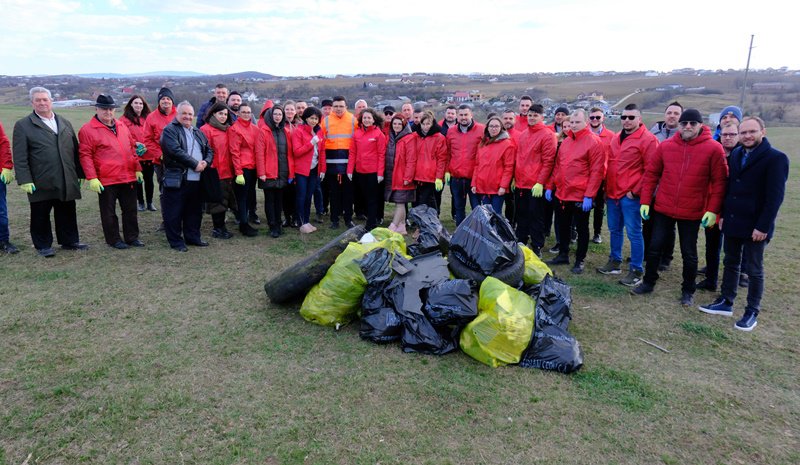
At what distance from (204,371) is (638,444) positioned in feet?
9.53

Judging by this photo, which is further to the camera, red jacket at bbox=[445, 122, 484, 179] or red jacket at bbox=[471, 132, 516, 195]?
red jacket at bbox=[445, 122, 484, 179]

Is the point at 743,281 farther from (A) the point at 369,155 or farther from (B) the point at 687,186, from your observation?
(A) the point at 369,155

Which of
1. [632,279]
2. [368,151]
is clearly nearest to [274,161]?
[368,151]

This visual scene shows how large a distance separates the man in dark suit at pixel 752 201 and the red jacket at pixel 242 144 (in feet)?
18.1

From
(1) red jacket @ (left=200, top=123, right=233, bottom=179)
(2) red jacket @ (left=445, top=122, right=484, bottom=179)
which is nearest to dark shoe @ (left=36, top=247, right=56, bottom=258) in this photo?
(1) red jacket @ (left=200, top=123, right=233, bottom=179)

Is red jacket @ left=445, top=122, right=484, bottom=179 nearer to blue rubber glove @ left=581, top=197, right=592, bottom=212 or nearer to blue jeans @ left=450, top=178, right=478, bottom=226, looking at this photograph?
blue jeans @ left=450, top=178, right=478, bottom=226

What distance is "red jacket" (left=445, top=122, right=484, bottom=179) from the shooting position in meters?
6.49

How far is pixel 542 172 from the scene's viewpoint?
5809mm

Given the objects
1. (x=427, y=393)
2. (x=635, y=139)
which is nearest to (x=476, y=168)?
(x=635, y=139)

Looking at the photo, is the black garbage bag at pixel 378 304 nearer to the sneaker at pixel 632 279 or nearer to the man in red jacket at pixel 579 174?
the man in red jacket at pixel 579 174

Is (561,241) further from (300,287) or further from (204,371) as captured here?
(204,371)

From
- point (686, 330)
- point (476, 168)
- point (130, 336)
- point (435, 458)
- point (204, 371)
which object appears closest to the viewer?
point (435, 458)

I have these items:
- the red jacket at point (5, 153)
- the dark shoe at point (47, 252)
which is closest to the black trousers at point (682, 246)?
the dark shoe at point (47, 252)

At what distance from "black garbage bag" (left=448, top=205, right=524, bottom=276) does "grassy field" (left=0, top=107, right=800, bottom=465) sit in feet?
2.83
